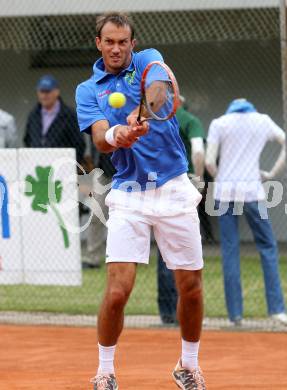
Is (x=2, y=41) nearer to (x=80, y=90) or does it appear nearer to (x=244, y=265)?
(x=244, y=265)

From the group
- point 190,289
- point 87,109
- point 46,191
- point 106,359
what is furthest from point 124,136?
point 46,191

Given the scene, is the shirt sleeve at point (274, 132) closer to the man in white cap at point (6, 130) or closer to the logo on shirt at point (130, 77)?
the man in white cap at point (6, 130)

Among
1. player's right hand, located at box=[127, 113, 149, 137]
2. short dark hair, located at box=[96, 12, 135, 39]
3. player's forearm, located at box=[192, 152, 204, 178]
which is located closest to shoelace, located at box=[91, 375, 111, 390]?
player's right hand, located at box=[127, 113, 149, 137]

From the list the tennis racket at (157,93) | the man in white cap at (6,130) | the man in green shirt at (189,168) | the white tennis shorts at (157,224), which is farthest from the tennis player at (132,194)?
the man in white cap at (6,130)

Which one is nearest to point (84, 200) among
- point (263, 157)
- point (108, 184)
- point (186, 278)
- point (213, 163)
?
point (108, 184)

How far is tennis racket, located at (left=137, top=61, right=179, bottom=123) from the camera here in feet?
18.6

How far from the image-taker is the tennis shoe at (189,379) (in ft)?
20.5

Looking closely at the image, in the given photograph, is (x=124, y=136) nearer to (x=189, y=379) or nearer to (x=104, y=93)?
(x=104, y=93)

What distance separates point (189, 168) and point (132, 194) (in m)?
3.35

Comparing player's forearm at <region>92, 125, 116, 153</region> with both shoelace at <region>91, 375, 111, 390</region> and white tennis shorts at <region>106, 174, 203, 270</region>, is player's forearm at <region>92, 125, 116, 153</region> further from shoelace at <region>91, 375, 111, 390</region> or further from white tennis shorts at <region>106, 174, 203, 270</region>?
shoelace at <region>91, 375, 111, 390</region>

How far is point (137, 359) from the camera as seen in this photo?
7.93 m

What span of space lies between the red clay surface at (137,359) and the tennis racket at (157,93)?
1.81 meters

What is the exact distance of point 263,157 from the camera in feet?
43.7

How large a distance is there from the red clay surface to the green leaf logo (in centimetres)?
97
